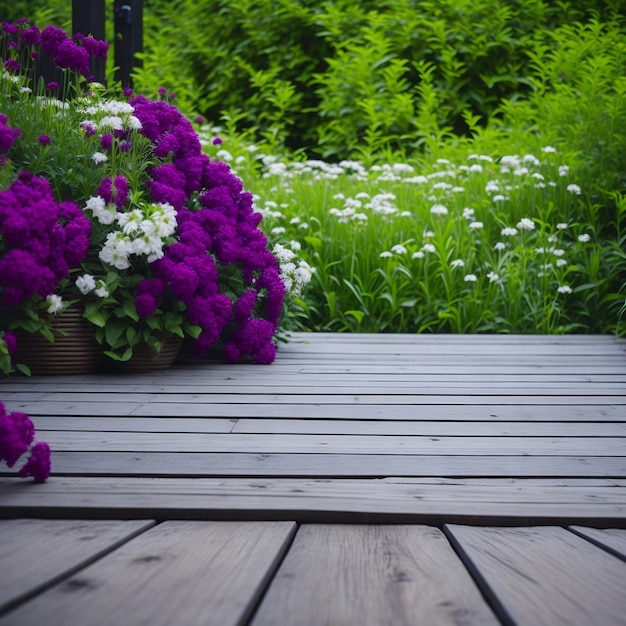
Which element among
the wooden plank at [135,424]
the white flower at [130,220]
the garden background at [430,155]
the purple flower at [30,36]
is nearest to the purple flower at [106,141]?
the white flower at [130,220]

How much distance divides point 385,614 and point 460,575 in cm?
17

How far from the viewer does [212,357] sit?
3160 millimetres

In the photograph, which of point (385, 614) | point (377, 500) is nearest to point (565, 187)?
point (377, 500)

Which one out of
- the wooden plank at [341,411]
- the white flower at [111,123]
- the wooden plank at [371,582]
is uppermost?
the white flower at [111,123]

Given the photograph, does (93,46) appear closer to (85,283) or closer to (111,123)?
(111,123)

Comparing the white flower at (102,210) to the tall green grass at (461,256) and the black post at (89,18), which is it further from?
the black post at (89,18)

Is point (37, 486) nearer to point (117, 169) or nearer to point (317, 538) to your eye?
point (317, 538)

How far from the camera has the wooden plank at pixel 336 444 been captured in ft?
5.68

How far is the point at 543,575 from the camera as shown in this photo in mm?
1057

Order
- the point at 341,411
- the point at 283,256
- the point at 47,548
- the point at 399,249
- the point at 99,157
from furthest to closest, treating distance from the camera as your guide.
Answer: the point at 399,249 < the point at 283,256 < the point at 99,157 < the point at 341,411 < the point at 47,548

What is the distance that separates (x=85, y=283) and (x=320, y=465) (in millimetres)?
1286

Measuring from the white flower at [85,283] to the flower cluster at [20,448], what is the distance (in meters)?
1.16

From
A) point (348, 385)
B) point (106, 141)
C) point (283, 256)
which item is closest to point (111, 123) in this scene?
point (106, 141)

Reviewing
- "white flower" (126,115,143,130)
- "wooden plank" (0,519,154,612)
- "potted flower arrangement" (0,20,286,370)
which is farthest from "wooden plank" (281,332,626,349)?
"wooden plank" (0,519,154,612)
